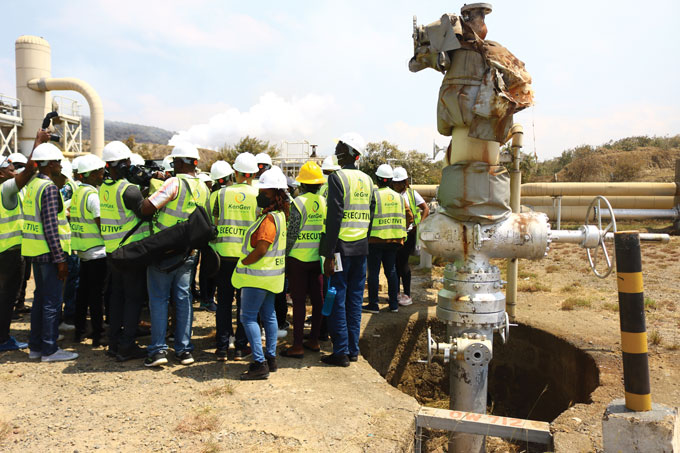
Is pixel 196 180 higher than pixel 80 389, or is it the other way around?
pixel 196 180

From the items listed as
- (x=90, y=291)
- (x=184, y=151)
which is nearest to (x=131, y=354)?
(x=90, y=291)

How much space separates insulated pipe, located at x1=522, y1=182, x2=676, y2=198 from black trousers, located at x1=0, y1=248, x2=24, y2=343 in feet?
45.2

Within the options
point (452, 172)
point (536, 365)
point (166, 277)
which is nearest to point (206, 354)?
point (166, 277)

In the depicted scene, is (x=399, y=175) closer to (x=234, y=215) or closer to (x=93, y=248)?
(x=234, y=215)

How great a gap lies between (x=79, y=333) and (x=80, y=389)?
1583 millimetres

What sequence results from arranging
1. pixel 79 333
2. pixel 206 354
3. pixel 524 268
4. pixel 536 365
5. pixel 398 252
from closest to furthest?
pixel 206 354
pixel 79 333
pixel 536 365
pixel 398 252
pixel 524 268

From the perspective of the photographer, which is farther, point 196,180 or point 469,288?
point 196,180

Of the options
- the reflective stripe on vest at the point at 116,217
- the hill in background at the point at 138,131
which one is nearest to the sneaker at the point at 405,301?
the reflective stripe on vest at the point at 116,217

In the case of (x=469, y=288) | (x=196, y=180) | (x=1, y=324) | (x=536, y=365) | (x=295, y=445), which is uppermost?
(x=196, y=180)

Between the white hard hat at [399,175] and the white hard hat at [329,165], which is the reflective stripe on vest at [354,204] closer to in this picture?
the white hard hat at [329,165]

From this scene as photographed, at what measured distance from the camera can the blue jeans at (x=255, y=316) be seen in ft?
14.4

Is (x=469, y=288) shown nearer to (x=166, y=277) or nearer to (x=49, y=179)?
(x=166, y=277)

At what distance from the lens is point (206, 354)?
5.15 metres

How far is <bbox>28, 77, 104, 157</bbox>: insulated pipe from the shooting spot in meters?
23.2
